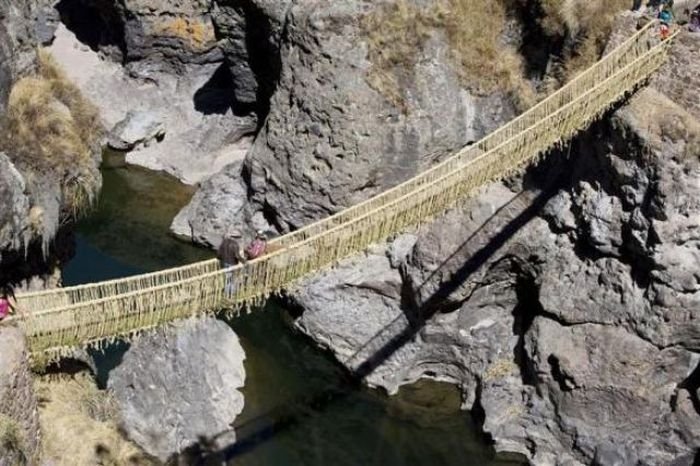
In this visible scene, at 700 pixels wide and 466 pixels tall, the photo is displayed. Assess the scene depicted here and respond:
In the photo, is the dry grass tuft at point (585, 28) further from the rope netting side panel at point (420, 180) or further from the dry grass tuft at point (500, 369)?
the dry grass tuft at point (500, 369)

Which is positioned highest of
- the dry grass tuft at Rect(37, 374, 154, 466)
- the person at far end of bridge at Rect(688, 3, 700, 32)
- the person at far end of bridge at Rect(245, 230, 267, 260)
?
the person at far end of bridge at Rect(688, 3, 700, 32)

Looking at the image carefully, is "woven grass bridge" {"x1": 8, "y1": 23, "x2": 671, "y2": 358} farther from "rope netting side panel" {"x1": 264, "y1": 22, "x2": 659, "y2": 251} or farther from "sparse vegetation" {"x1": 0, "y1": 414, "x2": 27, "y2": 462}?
"sparse vegetation" {"x1": 0, "y1": 414, "x2": 27, "y2": 462}

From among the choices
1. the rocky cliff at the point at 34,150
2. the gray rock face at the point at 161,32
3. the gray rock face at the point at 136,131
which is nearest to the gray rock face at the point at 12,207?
the rocky cliff at the point at 34,150

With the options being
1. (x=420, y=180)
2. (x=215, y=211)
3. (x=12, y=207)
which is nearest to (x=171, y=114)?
(x=215, y=211)

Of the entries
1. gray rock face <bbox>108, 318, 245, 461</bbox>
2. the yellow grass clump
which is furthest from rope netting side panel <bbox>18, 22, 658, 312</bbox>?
the yellow grass clump

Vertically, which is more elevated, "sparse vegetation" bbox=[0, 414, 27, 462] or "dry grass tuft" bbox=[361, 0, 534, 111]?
"dry grass tuft" bbox=[361, 0, 534, 111]

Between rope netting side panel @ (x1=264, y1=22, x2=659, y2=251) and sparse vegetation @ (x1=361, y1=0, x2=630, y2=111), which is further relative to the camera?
sparse vegetation @ (x1=361, y1=0, x2=630, y2=111)
